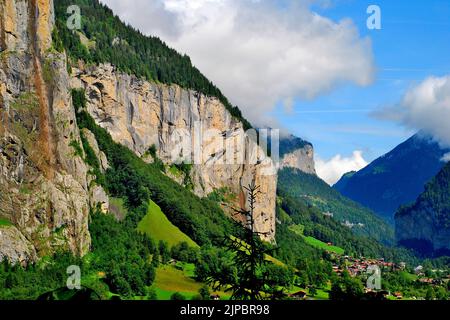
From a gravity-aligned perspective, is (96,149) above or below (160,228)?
above

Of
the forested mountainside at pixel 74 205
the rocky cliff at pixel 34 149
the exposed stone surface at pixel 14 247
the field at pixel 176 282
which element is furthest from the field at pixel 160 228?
the exposed stone surface at pixel 14 247

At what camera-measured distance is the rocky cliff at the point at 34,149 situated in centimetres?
10706

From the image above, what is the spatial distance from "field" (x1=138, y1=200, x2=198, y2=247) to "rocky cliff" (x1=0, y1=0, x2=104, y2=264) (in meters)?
35.2

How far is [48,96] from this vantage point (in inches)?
4739

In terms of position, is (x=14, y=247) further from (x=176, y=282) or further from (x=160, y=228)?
(x=160, y=228)

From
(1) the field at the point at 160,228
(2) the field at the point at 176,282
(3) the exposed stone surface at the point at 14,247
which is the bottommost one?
(2) the field at the point at 176,282

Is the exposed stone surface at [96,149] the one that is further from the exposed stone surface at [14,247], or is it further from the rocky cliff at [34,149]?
the exposed stone surface at [14,247]

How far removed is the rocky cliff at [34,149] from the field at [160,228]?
35185 millimetres

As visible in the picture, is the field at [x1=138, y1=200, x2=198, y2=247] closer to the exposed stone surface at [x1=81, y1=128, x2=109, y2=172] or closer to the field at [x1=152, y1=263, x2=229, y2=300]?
the exposed stone surface at [x1=81, y1=128, x2=109, y2=172]

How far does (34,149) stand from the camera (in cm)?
11331

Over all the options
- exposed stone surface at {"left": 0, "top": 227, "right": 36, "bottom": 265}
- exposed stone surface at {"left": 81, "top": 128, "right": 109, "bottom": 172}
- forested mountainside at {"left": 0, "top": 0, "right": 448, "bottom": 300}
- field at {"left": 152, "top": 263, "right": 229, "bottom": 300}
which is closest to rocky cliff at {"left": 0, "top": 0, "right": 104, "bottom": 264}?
exposed stone surface at {"left": 0, "top": 227, "right": 36, "bottom": 265}

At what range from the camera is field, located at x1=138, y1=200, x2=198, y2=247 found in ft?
519

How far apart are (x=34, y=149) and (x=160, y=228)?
5619 centimetres

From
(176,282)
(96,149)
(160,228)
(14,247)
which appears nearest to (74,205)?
(14,247)
